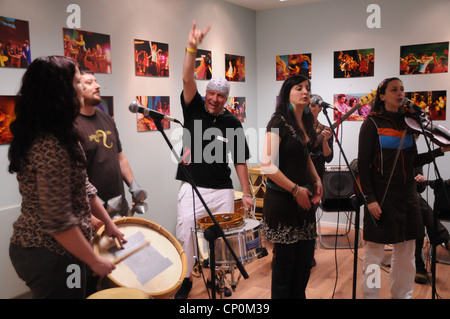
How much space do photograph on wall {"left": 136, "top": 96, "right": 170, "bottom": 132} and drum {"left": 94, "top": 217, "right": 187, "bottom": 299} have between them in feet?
5.95

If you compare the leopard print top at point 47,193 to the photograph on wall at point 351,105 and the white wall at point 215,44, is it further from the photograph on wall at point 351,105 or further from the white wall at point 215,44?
the photograph on wall at point 351,105

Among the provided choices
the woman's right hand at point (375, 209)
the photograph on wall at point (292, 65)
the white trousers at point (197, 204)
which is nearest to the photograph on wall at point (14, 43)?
the white trousers at point (197, 204)

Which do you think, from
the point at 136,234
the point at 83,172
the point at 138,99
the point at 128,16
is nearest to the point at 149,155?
the point at 138,99

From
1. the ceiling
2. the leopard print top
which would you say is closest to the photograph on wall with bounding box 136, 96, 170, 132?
the ceiling

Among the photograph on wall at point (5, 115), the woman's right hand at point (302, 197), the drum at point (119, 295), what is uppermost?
the photograph on wall at point (5, 115)

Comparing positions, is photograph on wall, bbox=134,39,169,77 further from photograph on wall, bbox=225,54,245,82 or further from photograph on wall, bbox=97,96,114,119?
photograph on wall, bbox=225,54,245,82

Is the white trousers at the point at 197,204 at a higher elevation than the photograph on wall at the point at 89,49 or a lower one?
lower

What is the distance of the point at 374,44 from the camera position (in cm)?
466

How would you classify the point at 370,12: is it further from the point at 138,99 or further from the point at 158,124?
the point at 158,124

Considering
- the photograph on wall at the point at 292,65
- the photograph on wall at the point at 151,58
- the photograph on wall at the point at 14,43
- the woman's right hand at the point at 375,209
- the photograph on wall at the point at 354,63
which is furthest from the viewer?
the photograph on wall at the point at 292,65

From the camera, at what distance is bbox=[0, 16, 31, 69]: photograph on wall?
2.59 meters

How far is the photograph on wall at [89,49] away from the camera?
3014mm

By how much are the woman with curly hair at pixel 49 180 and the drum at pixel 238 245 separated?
896 millimetres

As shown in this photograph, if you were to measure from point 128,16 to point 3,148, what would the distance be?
5.14 ft
